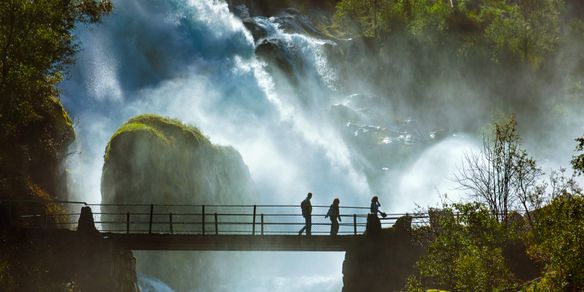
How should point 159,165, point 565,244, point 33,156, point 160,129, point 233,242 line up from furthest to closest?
point 160,129 < point 159,165 < point 33,156 < point 233,242 < point 565,244

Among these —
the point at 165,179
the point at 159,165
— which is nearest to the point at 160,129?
the point at 159,165

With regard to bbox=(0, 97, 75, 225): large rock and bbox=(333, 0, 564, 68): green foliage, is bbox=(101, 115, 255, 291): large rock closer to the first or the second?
bbox=(0, 97, 75, 225): large rock

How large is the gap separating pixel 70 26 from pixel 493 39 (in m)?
67.0

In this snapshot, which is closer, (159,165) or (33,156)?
(33,156)

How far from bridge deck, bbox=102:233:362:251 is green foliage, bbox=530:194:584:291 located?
41.5 feet

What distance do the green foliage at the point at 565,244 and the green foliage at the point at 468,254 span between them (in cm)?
253

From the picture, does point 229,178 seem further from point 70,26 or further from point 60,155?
point 70,26

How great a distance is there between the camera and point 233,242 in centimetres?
2997

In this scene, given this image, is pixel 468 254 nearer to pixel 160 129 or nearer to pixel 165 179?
pixel 165 179

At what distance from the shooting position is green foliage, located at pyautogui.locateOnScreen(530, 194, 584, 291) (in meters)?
16.3

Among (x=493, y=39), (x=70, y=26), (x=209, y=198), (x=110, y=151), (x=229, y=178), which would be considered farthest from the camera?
(x=493, y=39)

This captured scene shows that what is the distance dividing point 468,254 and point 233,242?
1252 centimetres

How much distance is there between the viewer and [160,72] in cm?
11331

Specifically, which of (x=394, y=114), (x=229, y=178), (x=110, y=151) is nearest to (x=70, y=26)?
(x=110, y=151)
